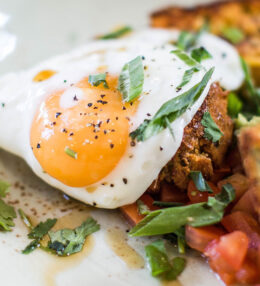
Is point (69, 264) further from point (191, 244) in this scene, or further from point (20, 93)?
point (20, 93)

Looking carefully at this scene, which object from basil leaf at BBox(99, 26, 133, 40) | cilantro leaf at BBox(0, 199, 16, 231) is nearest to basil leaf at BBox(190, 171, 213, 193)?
cilantro leaf at BBox(0, 199, 16, 231)

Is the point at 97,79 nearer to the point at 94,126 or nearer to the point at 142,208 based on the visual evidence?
the point at 94,126

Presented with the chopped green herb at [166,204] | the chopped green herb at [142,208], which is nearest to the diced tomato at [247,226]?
the chopped green herb at [166,204]

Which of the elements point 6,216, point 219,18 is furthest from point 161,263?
point 219,18

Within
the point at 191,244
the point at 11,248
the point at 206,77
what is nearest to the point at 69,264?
the point at 11,248

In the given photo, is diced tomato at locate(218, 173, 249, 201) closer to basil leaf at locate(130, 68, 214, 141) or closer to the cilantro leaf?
basil leaf at locate(130, 68, 214, 141)

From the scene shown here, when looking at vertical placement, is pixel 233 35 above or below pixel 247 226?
above
